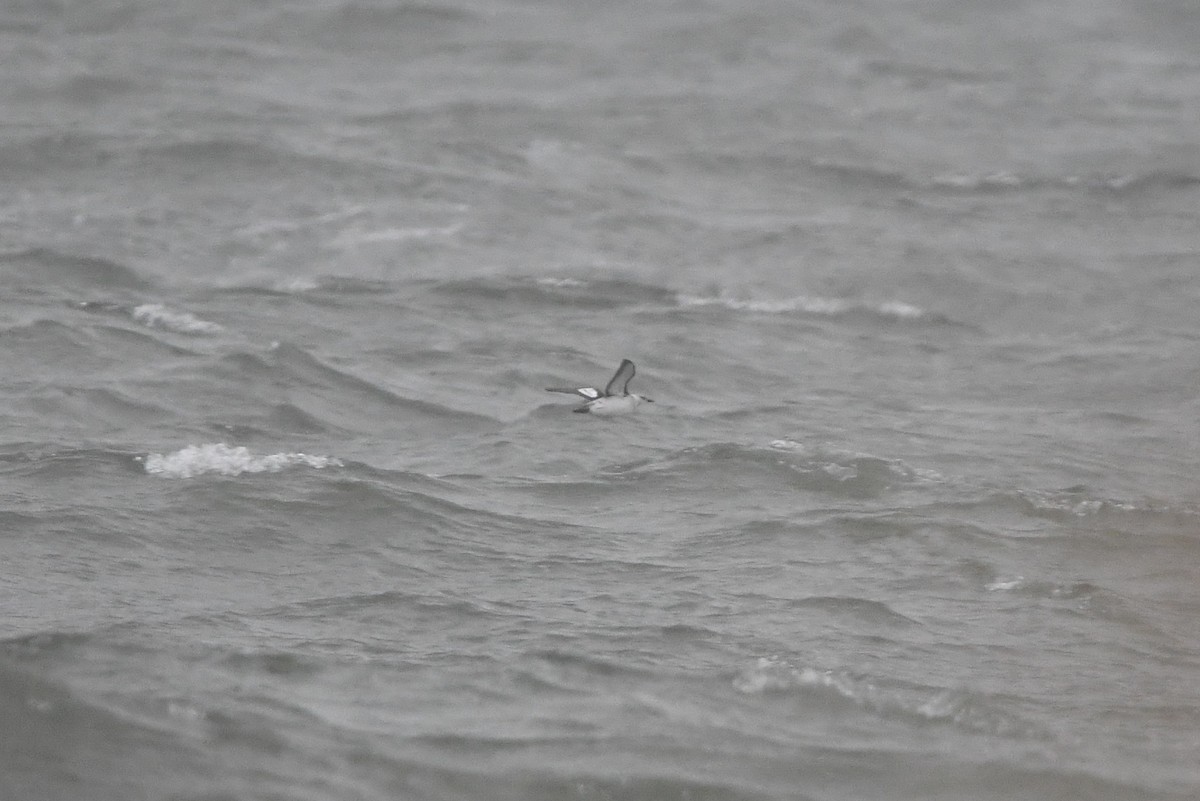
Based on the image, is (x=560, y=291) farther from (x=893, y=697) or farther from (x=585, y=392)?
(x=893, y=697)

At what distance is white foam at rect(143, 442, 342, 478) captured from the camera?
14562 millimetres

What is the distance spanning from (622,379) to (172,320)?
4735 mm

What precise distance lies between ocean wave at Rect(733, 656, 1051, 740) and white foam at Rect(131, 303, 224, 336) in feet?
29.8

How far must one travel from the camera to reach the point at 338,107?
95.2 feet

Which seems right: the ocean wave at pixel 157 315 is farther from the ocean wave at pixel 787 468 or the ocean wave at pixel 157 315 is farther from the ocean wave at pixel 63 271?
the ocean wave at pixel 787 468

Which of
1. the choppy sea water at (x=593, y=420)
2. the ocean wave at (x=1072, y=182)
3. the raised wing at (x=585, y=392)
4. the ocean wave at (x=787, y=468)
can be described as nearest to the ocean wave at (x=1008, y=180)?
the ocean wave at (x=1072, y=182)

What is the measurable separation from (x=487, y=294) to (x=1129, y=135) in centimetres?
1170

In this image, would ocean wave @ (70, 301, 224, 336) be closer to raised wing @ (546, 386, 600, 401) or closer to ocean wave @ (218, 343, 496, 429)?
ocean wave @ (218, 343, 496, 429)

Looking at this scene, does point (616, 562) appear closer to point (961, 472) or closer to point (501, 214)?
point (961, 472)

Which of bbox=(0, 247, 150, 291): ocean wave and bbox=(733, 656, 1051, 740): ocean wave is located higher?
bbox=(733, 656, 1051, 740): ocean wave

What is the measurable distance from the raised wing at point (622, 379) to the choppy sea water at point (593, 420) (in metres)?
0.34

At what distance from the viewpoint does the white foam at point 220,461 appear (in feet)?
47.8

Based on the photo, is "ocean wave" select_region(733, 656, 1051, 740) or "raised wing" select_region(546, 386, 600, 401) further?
"raised wing" select_region(546, 386, 600, 401)

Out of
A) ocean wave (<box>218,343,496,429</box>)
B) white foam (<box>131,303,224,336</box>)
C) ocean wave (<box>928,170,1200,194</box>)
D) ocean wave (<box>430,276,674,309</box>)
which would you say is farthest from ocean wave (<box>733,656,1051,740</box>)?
ocean wave (<box>928,170,1200,194</box>)
